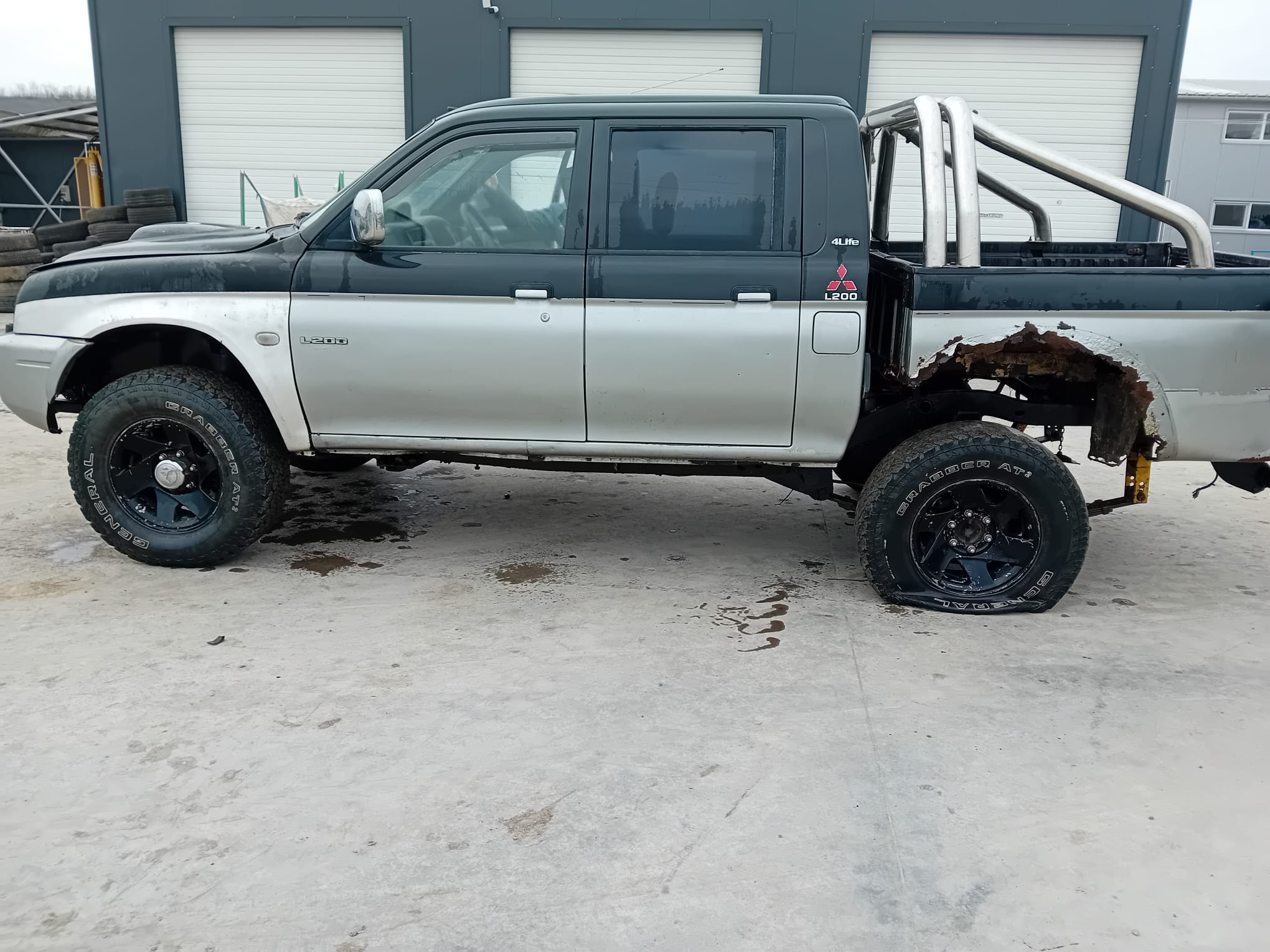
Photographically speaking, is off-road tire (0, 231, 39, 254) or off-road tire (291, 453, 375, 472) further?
off-road tire (0, 231, 39, 254)

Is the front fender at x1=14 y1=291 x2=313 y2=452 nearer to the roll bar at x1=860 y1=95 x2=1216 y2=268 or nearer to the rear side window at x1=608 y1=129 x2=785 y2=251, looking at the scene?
the rear side window at x1=608 y1=129 x2=785 y2=251

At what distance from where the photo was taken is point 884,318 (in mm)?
4484

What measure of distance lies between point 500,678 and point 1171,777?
223 cm

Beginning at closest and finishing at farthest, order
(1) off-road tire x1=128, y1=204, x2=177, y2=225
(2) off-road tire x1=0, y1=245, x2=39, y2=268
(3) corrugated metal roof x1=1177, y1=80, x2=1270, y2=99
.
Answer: (2) off-road tire x1=0, y1=245, x2=39, y2=268, (1) off-road tire x1=128, y1=204, x2=177, y2=225, (3) corrugated metal roof x1=1177, y1=80, x2=1270, y2=99

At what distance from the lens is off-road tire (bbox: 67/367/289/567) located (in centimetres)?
453

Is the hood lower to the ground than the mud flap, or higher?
higher

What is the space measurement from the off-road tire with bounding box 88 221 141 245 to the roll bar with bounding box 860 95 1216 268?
451 inches

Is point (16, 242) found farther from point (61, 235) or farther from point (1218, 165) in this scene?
point (1218, 165)

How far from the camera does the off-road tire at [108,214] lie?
13180mm

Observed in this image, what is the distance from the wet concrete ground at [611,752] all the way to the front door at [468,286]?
0.94m

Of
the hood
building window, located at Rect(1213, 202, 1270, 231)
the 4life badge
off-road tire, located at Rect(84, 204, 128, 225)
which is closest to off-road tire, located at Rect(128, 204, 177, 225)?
off-road tire, located at Rect(84, 204, 128, 225)

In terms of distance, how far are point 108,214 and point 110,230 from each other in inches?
10.9

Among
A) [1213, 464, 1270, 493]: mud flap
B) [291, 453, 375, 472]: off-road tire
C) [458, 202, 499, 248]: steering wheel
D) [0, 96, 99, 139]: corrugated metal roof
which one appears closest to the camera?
[458, 202, 499, 248]: steering wheel

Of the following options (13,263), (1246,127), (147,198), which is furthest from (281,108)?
(1246,127)
